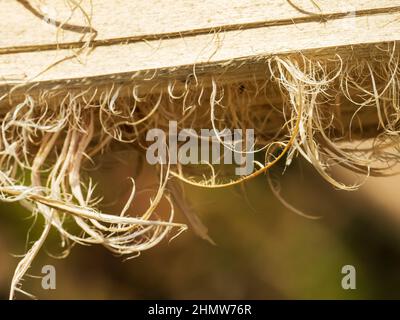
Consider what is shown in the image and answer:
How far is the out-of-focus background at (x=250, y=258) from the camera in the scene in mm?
623

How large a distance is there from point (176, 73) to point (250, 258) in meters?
0.29

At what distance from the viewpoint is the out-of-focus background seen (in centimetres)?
62

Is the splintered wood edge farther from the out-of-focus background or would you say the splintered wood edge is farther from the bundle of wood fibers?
the out-of-focus background

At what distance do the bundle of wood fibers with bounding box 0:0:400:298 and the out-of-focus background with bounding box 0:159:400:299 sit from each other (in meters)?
0.16

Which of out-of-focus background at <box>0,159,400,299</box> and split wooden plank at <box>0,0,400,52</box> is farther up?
split wooden plank at <box>0,0,400,52</box>

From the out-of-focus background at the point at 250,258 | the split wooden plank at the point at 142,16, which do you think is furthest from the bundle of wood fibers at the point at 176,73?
the out-of-focus background at the point at 250,258

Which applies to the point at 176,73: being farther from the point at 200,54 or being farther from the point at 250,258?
the point at 250,258

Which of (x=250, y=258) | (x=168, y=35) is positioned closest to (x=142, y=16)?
(x=168, y=35)

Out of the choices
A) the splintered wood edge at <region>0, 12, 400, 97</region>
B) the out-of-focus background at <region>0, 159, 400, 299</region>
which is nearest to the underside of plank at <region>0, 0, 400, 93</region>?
the splintered wood edge at <region>0, 12, 400, 97</region>

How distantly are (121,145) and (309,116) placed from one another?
165 mm

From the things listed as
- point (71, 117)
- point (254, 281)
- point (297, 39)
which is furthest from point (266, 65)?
point (254, 281)

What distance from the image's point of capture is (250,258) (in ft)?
2.09

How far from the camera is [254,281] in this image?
2.10 ft

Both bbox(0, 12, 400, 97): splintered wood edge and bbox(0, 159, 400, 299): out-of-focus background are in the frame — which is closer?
bbox(0, 12, 400, 97): splintered wood edge
